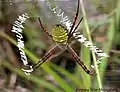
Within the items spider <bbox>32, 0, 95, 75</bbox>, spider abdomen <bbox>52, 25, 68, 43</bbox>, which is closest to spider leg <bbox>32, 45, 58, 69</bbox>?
spider <bbox>32, 0, 95, 75</bbox>

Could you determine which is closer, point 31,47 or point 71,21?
point 71,21

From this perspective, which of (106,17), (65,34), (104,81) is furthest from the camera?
(106,17)

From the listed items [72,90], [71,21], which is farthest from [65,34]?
[72,90]

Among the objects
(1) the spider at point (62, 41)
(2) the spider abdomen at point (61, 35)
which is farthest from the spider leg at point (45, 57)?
(2) the spider abdomen at point (61, 35)

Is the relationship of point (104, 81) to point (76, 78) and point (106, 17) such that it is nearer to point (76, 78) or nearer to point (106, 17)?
point (76, 78)

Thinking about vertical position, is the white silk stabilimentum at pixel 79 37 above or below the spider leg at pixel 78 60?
above

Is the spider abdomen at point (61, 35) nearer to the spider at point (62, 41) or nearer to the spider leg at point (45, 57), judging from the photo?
the spider at point (62, 41)

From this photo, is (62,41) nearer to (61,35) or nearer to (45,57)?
(61,35)

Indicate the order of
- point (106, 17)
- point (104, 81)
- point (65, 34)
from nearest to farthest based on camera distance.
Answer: point (65, 34)
point (104, 81)
point (106, 17)
